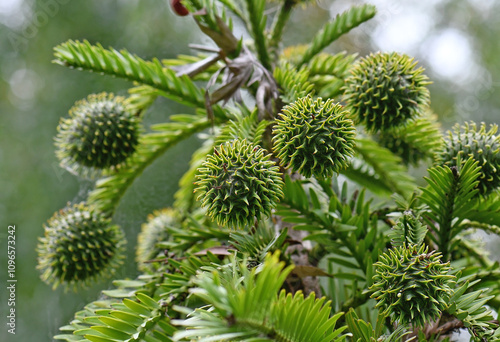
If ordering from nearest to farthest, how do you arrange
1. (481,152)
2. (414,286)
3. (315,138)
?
(414,286), (315,138), (481,152)

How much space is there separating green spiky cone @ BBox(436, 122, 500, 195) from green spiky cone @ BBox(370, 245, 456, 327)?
248 millimetres

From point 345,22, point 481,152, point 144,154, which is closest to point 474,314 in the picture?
point 481,152

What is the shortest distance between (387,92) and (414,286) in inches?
15.4

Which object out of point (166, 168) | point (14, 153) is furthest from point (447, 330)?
point (14, 153)

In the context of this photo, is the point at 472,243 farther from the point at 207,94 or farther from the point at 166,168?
the point at 166,168

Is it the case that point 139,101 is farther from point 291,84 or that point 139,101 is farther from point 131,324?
point 131,324

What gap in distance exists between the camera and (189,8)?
101 centimetres

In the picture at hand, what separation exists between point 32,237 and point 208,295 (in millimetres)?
2966

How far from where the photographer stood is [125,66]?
1002 mm

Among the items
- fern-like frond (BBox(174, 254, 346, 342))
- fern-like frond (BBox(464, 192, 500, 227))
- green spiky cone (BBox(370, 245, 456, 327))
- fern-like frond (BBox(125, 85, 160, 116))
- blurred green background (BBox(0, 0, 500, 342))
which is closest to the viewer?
fern-like frond (BBox(174, 254, 346, 342))

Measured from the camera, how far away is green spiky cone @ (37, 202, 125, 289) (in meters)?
1.15

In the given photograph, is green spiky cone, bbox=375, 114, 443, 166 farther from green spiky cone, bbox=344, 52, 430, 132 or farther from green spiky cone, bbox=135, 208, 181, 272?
green spiky cone, bbox=135, 208, 181, 272

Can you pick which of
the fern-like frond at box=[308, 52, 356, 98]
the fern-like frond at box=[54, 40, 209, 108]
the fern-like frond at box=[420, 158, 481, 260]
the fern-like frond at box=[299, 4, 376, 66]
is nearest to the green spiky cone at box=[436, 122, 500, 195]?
the fern-like frond at box=[420, 158, 481, 260]

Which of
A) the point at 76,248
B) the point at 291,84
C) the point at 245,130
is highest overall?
the point at 291,84
